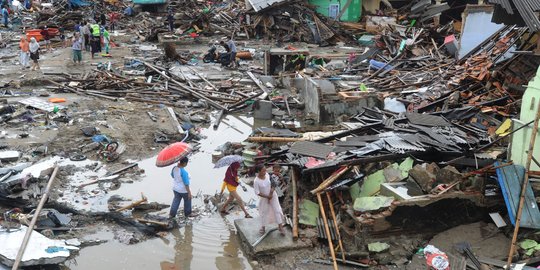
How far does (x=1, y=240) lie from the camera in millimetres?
7176

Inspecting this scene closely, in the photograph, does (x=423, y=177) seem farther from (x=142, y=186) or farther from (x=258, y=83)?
(x=258, y=83)

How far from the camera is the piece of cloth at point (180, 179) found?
8.72m

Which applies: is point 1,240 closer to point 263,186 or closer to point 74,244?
point 74,244

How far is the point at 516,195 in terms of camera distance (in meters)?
7.32

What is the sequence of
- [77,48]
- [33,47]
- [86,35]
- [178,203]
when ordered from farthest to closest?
1. [86,35]
2. [77,48]
3. [33,47]
4. [178,203]

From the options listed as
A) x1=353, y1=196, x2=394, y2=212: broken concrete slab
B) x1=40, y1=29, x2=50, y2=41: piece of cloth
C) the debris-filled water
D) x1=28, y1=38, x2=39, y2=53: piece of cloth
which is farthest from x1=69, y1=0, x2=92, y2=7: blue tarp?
x1=353, y1=196, x2=394, y2=212: broken concrete slab

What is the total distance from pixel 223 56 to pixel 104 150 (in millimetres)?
11661

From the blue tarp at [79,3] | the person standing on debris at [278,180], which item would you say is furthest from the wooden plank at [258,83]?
the blue tarp at [79,3]

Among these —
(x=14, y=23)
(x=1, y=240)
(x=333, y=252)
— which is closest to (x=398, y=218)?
(x=333, y=252)

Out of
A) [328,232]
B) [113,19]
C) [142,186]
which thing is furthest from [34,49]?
[328,232]

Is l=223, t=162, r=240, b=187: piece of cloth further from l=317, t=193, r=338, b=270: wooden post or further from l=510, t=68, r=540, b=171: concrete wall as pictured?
l=510, t=68, r=540, b=171: concrete wall

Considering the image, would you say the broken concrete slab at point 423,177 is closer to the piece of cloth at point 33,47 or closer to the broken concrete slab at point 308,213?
the broken concrete slab at point 308,213

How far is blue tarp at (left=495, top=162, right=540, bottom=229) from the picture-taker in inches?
279

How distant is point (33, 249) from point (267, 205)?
348cm
